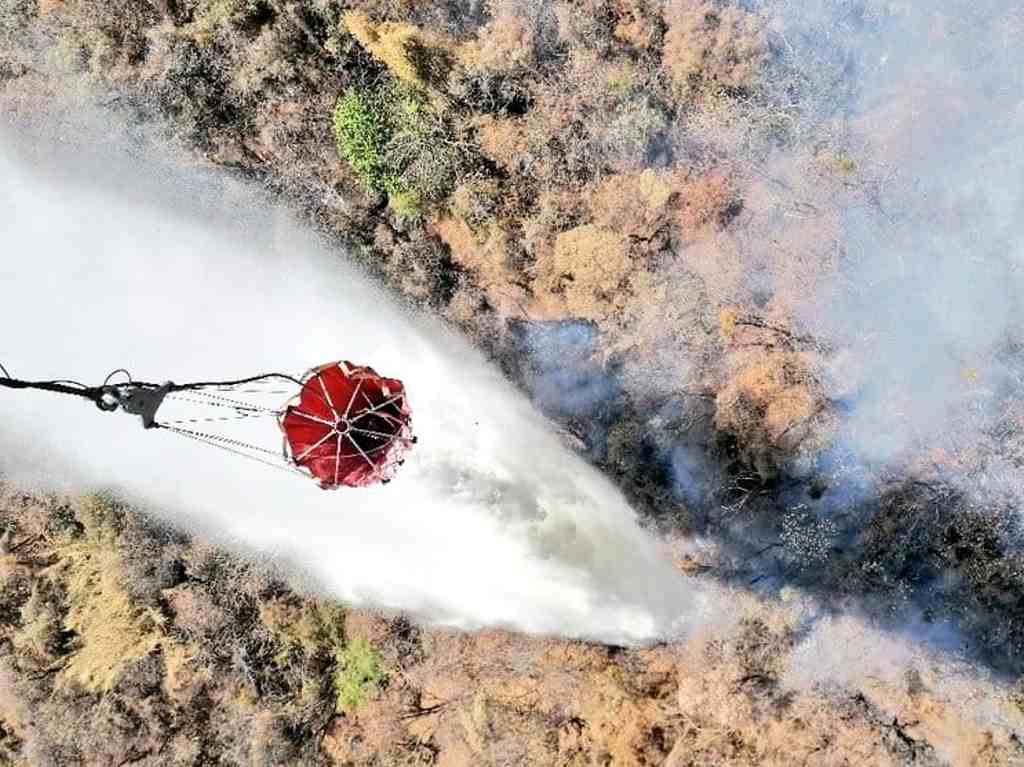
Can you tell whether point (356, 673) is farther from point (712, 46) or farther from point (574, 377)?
point (712, 46)

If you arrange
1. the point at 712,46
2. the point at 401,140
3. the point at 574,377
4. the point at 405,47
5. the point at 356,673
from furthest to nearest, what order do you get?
the point at 356,673
the point at 574,377
the point at 401,140
the point at 405,47
the point at 712,46

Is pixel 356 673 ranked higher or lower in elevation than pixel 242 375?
lower

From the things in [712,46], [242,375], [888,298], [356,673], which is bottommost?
[356,673]

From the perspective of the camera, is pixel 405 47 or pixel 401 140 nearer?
pixel 405 47

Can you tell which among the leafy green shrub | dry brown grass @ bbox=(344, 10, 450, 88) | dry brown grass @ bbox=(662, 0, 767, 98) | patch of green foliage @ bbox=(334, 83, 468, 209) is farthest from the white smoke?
dry brown grass @ bbox=(662, 0, 767, 98)

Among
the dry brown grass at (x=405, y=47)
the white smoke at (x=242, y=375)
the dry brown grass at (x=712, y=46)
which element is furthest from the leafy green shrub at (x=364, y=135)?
the dry brown grass at (x=712, y=46)

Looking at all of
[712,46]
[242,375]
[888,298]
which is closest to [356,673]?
[242,375]

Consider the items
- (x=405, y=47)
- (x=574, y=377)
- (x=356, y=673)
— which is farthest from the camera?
(x=356, y=673)
